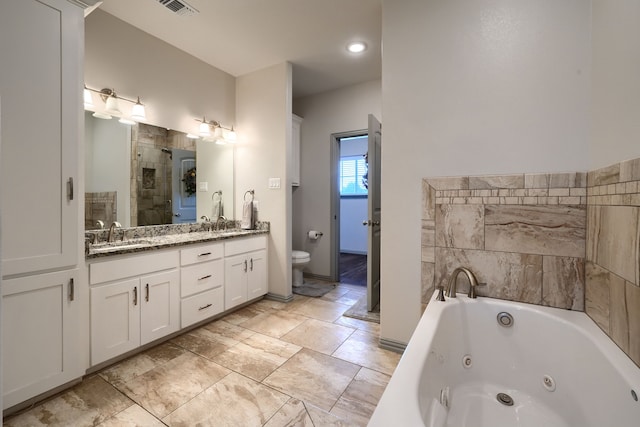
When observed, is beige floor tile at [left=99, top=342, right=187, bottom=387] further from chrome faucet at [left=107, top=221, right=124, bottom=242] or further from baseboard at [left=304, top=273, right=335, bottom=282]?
baseboard at [left=304, top=273, right=335, bottom=282]

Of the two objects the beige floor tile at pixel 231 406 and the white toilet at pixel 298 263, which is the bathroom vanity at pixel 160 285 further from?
the beige floor tile at pixel 231 406

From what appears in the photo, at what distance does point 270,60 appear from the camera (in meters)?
2.95

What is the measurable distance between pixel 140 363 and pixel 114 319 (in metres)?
0.35

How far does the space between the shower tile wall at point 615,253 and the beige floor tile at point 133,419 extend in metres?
2.09

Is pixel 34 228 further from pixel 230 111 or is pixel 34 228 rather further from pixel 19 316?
pixel 230 111

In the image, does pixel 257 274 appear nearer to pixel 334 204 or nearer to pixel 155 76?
pixel 334 204

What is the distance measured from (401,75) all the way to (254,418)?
7.42 ft

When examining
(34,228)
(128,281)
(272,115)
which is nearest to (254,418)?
(128,281)

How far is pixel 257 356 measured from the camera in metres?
1.97

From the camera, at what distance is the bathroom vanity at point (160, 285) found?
1.76 meters

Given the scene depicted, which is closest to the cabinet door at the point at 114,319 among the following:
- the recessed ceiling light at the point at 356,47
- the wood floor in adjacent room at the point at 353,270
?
the wood floor in adjacent room at the point at 353,270

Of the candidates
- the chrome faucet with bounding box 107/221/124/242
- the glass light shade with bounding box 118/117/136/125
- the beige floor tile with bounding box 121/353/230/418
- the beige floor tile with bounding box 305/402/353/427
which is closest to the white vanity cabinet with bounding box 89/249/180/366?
the beige floor tile with bounding box 121/353/230/418

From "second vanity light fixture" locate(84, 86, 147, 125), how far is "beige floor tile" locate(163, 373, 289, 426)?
7.15 ft

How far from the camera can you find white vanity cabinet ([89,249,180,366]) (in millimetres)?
1734
